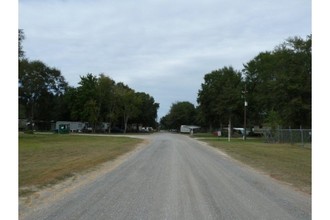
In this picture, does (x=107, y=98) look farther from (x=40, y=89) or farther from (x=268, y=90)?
(x=268, y=90)

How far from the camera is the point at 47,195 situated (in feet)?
35.2

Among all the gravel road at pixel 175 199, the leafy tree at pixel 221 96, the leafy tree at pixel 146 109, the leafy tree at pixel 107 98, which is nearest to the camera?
the gravel road at pixel 175 199

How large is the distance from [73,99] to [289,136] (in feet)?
182

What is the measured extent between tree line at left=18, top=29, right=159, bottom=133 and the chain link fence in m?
44.7

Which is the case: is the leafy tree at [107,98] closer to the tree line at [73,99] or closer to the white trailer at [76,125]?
the tree line at [73,99]

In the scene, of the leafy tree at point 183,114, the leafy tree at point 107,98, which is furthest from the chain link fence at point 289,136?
the leafy tree at point 183,114

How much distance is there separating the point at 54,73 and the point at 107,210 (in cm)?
9892

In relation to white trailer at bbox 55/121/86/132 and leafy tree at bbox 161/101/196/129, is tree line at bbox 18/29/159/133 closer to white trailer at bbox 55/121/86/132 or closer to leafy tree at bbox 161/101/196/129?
white trailer at bbox 55/121/86/132

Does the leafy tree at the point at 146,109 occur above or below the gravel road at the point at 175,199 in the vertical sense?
above

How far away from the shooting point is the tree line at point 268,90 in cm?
5372

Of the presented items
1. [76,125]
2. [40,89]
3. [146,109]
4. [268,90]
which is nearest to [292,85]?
[268,90]

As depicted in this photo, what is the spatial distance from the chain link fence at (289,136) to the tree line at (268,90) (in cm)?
391

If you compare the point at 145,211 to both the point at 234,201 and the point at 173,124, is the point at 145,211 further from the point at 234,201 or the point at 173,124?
the point at 173,124
